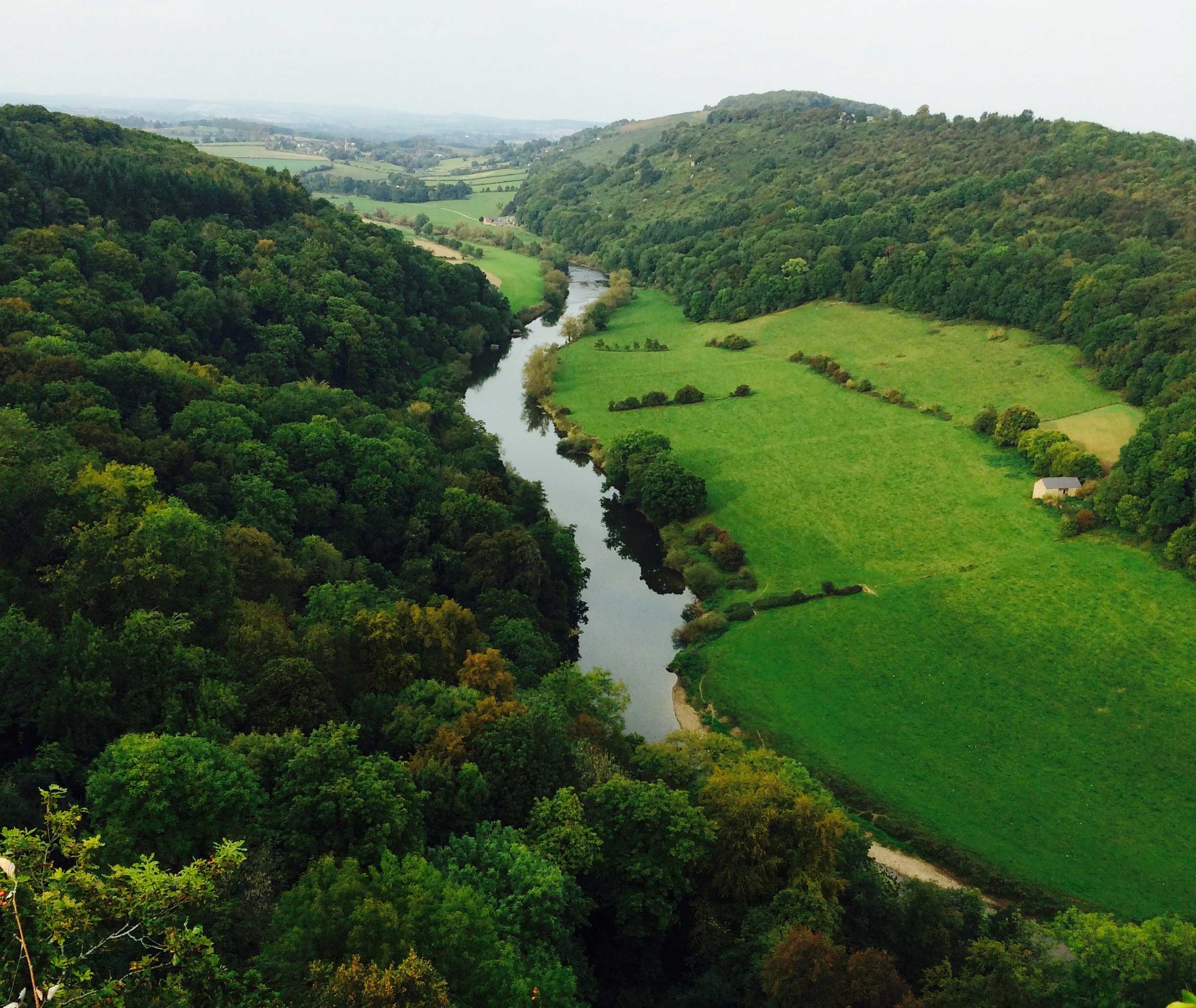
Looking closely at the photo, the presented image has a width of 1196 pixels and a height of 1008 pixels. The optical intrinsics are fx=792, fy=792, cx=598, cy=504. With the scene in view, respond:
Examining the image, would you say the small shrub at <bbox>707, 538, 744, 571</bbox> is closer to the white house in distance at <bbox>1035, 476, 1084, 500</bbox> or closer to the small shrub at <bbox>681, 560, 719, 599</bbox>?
the small shrub at <bbox>681, 560, 719, 599</bbox>

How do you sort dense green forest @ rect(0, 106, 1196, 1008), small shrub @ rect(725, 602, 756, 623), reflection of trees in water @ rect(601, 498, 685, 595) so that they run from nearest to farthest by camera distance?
dense green forest @ rect(0, 106, 1196, 1008)
small shrub @ rect(725, 602, 756, 623)
reflection of trees in water @ rect(601, 498, 685, 595)

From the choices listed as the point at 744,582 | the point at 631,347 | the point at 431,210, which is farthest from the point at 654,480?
the point at 431,210

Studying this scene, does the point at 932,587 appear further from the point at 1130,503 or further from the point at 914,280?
the point at 914,280

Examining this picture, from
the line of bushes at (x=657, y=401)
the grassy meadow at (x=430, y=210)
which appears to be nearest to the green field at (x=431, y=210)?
the grassy meadow at (x=430, y=210)

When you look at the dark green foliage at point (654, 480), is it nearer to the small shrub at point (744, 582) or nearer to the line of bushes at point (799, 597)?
the small shrub at point (744, 582)

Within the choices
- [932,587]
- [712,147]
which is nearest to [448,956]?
[932,587]

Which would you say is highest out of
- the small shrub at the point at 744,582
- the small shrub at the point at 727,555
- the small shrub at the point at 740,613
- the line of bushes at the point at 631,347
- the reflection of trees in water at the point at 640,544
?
the line of bushes at the point at 631,347

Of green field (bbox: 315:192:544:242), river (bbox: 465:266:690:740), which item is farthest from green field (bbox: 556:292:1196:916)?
green field (bbox: 315:192:544:242)
